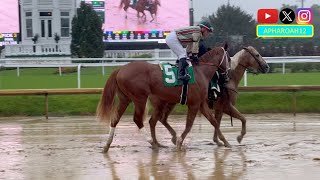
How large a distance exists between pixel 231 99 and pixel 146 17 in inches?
863

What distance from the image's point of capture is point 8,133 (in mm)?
13055

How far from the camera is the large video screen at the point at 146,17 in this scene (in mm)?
32156

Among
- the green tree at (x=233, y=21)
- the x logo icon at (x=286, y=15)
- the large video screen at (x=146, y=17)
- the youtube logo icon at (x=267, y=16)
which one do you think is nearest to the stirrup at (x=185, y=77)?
the youtube logo icon at (x=267, y=16)

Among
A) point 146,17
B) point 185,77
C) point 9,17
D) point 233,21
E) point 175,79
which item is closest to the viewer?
point 185,77

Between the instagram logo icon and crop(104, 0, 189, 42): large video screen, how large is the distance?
10490mm

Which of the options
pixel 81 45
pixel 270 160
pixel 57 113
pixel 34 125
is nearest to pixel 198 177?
pixel 270 160

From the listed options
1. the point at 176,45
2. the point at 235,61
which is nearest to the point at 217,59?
the point at 235,61

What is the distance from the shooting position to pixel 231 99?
10836 millimetres

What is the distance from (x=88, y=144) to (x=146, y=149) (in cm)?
115

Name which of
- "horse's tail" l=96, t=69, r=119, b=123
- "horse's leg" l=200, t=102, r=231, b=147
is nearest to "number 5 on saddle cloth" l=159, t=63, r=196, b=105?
"horse's leg" l=200, t=102, r=231, b=147

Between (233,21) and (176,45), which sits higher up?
(233,21)

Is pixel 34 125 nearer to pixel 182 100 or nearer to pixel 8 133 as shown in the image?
pixel 8 133

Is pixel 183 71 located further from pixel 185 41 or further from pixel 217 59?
pixel 217 59

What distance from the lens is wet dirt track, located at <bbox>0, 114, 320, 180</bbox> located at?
26.8 feet
